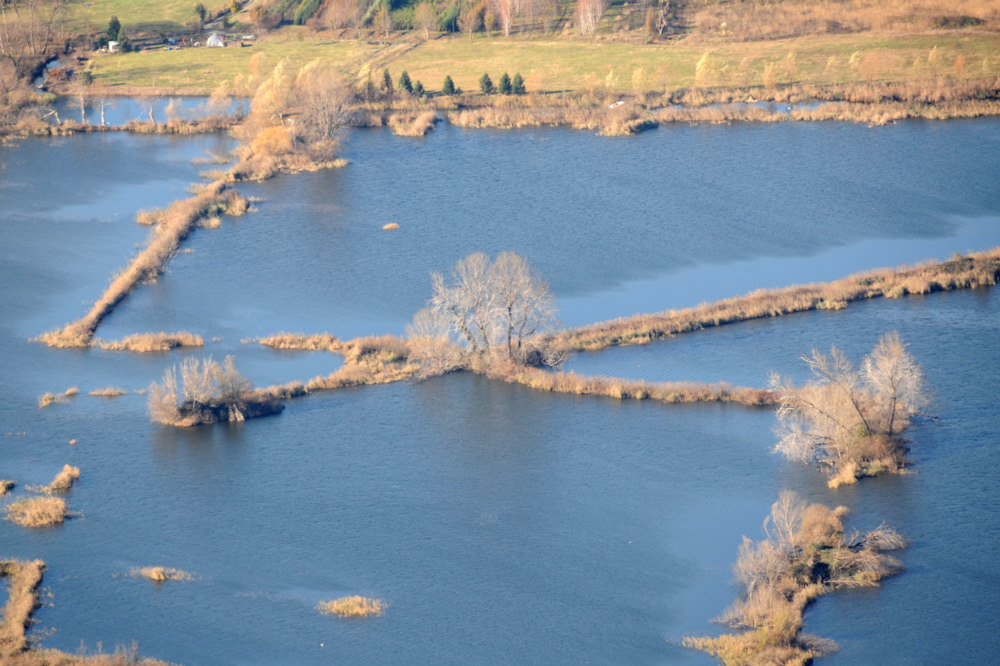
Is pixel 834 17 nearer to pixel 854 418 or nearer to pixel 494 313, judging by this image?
pixel 494 313

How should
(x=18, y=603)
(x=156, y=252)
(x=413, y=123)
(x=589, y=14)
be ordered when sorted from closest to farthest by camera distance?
(x=18, y=603) → (x=156, y=252) → (x=413, y=123) → (x=589, y=14)

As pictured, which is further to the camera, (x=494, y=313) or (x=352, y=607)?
(x=494, y=313)

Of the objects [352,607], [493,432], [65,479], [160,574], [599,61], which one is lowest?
[352,607]

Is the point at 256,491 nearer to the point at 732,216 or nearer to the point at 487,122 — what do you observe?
the point at 732,216

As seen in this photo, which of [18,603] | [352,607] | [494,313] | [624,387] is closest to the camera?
[352,607]

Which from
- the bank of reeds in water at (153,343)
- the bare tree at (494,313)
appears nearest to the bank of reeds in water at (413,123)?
the bare tree at (494,313)

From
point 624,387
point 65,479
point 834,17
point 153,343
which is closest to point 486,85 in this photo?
point 834,17

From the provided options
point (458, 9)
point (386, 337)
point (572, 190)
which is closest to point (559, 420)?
point (386, 337)
